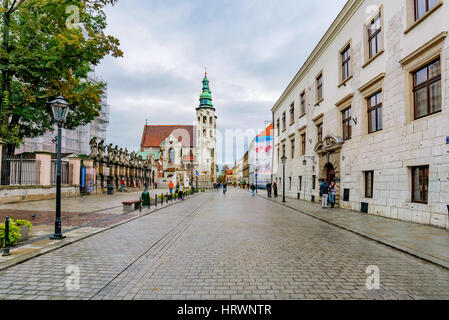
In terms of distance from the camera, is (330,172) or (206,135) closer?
(330,172)

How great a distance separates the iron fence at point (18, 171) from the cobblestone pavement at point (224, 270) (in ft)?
45.6

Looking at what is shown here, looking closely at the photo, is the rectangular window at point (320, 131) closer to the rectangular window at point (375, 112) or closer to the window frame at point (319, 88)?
the window frame at point (319, 88)

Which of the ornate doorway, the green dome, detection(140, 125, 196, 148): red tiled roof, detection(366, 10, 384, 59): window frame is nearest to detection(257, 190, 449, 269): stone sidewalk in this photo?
the ornate doorway

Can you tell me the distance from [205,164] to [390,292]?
7749 centimetres

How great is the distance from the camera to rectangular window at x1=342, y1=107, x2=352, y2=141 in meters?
16.7

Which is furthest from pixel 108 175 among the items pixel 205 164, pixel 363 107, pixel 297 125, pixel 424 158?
pixel 205 164

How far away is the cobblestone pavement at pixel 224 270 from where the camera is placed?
4.03m

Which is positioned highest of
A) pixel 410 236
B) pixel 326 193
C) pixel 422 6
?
pixel 422 6

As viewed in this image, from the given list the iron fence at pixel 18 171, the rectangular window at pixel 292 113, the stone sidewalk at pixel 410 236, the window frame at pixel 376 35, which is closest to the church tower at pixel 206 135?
the rectangular window at pixel 292 113

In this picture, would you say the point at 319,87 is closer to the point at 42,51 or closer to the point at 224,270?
the point at 42,51

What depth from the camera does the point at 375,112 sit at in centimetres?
1397

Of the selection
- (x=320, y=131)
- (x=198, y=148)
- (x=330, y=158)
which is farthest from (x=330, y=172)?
(x=198, y=148)

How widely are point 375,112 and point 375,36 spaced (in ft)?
12.7

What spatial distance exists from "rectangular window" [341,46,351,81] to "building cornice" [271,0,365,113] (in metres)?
1.65
